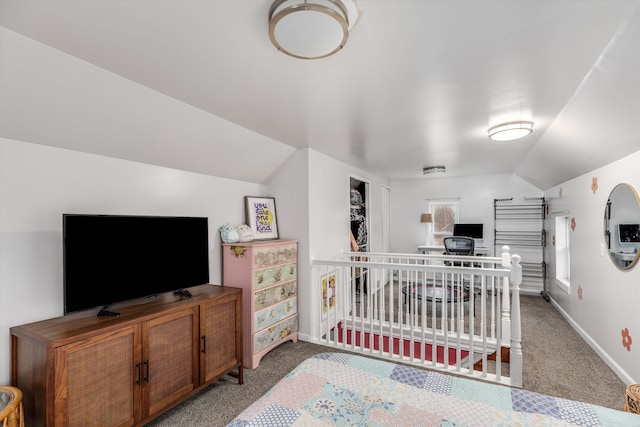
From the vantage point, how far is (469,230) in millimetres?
5816

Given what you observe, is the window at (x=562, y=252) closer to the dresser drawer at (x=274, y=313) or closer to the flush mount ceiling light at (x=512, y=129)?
the flush mount ceiling light at (x=512, y=129)

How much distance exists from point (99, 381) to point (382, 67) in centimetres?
240

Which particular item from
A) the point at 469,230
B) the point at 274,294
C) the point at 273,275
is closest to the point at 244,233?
the point at 273,275

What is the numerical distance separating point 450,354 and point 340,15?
11.3 ft

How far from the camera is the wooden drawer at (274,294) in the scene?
9.43 feet

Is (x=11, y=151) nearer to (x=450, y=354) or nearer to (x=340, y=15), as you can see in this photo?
(x=340, y=15)

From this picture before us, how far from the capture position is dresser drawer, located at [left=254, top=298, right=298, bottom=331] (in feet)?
9.50

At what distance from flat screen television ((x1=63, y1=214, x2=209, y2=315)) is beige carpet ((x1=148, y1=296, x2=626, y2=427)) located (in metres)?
0.87

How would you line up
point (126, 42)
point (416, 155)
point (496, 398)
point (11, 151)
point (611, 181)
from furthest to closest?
point (416, 155) → point (611, 181) → point (11, 151) → point (126, 42) → point (496, 398)

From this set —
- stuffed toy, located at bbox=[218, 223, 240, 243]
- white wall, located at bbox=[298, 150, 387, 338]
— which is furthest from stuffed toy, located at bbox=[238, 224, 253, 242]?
white wall, located at bbox=[298, 150, 387, 338]

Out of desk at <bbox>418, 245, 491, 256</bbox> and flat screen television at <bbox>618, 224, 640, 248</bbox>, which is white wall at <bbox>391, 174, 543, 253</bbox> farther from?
flat screen television at <bbox>618, 224, 640, 248</bbox>

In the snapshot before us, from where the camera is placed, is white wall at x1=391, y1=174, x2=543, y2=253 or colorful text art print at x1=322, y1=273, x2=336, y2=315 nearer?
colorful text art print at x1=322, y1=273, x2=336, y2=315

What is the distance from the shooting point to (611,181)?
9.21ft

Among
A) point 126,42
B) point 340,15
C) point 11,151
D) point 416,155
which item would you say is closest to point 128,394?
point 11,151
